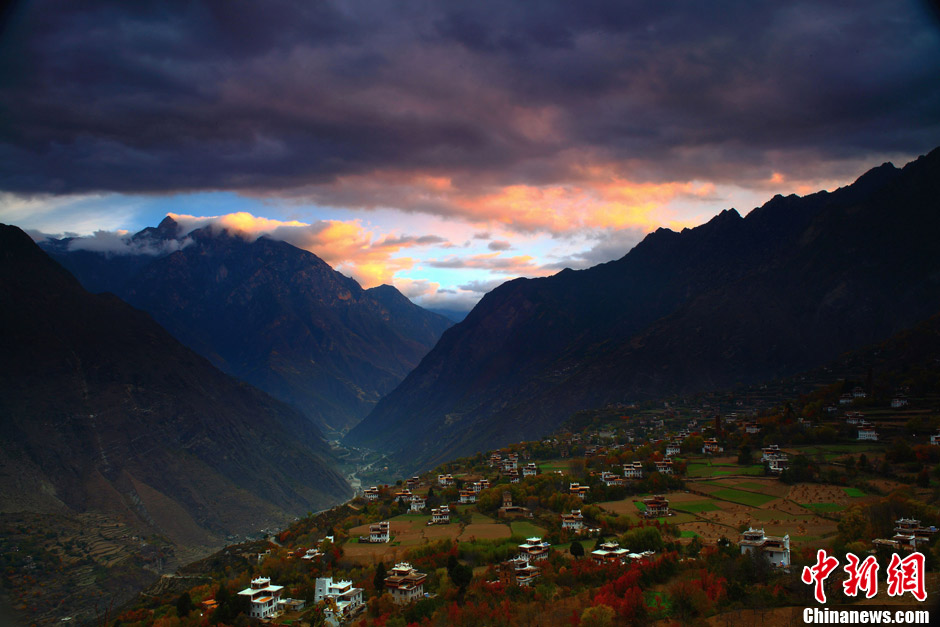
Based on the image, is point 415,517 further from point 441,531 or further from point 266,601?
point 266,601

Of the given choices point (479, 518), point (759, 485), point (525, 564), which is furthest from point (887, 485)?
point (479, 518)

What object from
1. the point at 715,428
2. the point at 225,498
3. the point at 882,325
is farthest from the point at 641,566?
the point at 882,325

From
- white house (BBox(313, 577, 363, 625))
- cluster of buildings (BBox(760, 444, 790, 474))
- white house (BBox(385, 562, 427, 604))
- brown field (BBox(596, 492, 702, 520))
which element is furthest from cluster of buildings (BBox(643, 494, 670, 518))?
white house (BBox(313, 577, 363, 625))

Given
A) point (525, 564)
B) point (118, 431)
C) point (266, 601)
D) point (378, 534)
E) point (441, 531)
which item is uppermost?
point (118, 431)

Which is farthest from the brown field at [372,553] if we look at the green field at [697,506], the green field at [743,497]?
the green field at [743,497]

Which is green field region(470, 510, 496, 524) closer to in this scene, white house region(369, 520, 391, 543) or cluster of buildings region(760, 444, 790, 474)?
white house region(369, 520, 391, 543)
